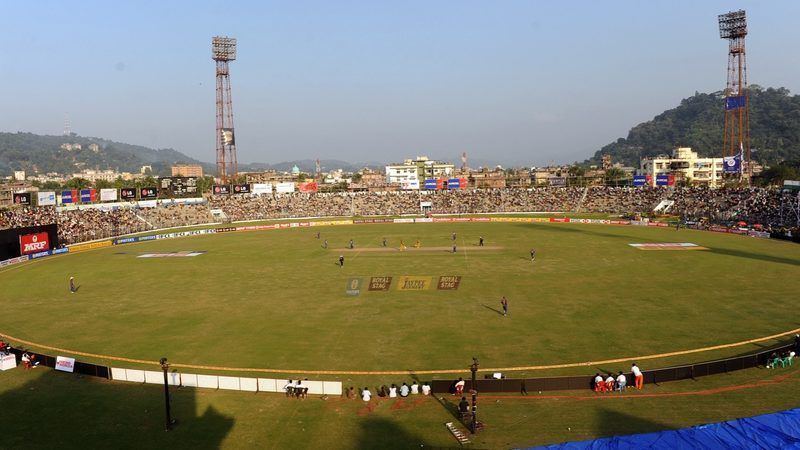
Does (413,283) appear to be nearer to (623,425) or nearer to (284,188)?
(623,425)

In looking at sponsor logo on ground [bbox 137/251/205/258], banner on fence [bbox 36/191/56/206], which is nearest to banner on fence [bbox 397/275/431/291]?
sponsor logo on ground [bbox 137/251/205/258]

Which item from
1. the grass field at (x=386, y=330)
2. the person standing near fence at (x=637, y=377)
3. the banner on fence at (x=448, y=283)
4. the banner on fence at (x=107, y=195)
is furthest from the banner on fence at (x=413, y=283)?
the banner on fence at (x=107, y=195)

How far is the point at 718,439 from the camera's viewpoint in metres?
14.4

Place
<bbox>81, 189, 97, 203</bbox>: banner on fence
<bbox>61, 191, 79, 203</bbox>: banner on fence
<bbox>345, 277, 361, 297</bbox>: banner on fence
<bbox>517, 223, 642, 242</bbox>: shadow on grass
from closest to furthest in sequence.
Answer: <bbox>345, 277, 361, 297</bbox>: banner on fence, <bbox>517, 223, 642, 242</bbox>: shadow on grass, <bbox>61, 191, 79, 203</bbox>: banner on fence, <bbox>81, 189, 97, 203</bbox>: banner on fence

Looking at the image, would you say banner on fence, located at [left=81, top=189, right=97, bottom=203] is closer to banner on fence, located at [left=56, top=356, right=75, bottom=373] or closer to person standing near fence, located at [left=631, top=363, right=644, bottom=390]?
banner on fence, located at [left=56, top=356, right=75, bottom=373]

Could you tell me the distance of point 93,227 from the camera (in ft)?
300

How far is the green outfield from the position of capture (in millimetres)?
28969

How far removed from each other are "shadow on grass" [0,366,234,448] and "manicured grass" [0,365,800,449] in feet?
0.14

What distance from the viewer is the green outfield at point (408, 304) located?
95.0ft

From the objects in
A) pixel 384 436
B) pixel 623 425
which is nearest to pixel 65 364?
pixel 384 436

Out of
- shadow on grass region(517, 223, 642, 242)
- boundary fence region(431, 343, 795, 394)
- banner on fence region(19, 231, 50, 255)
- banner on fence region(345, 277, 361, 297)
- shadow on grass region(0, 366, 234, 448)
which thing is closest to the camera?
shadow on grass region(0, 366, 234, 448)

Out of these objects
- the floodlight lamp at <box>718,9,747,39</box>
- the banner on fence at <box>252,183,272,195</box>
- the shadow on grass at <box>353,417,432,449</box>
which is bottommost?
the shadow on grass at <box>353,417,432,449</box>

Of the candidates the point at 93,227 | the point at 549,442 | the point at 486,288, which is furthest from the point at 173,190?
the point at 549,442

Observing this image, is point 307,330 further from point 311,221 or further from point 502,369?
point 311,221
